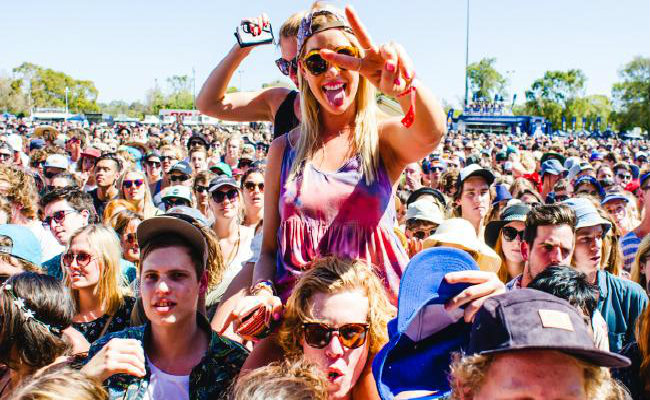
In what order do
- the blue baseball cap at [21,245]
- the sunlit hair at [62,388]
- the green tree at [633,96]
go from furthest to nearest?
the green tree at [633,96] < the blue baseball cap at [21,245] < the sunlit hair at [62,388]

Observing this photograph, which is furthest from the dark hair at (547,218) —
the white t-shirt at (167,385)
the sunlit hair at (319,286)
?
the white t-shirt at (167,385)

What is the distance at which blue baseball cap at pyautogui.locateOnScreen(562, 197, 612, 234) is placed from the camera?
406 cm

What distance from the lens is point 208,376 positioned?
7.32 ft

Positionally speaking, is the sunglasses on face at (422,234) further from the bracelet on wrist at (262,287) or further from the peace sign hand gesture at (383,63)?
the peace sign hand gesture at (383,63)

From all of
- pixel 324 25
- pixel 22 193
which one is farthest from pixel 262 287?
pixel 22 193

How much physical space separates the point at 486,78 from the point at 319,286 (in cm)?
9287

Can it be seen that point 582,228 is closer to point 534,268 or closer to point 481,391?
point 534,268

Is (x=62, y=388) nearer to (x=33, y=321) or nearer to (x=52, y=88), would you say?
(x=33, y=321)

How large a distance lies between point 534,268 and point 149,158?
18.5ft

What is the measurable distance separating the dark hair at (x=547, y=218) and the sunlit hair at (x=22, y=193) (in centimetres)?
443

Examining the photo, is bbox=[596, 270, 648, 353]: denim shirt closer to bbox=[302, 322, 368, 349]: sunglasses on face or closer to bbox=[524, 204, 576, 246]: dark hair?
bbox=[524, 204, 576, 246]: dark hair

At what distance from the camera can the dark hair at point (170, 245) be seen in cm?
248

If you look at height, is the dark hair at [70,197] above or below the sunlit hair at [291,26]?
below

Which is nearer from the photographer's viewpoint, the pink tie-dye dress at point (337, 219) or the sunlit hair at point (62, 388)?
the sunlit hair at point (62, 388)
